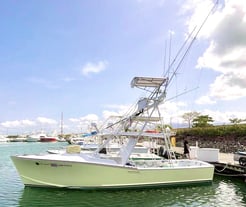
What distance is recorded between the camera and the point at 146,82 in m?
14.4

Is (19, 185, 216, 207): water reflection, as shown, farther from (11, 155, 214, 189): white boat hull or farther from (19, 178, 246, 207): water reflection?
(11, 155, 214, 189): white boat hull

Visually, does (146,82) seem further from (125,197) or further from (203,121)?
(203,121)

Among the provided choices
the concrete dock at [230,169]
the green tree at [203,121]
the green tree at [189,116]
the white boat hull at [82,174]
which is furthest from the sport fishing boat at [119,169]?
the green tree at [189,116]

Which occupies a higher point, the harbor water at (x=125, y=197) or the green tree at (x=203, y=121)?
the green tree at (x=203, y=121)

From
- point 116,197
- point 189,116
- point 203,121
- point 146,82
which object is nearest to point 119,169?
point 116,197

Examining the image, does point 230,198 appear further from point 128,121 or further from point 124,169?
point 128,121

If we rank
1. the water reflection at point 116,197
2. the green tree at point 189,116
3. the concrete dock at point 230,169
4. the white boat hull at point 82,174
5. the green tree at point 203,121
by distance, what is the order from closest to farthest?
the water reflection at point 116,197
the white boat hull at point 82,174
the concrete dock at point 230,169
the green tree at point 203,121
the green tree at point 189,116

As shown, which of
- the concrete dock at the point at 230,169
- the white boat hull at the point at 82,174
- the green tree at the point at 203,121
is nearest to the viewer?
the white boat hull at the point at 82,174

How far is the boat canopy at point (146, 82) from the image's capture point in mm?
14081

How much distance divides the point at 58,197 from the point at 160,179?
4725 mm

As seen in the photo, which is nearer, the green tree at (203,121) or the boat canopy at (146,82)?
the boat canopy at (146,82)

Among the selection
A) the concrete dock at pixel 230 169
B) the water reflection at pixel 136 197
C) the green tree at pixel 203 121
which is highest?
the green tree at pixel 203 121

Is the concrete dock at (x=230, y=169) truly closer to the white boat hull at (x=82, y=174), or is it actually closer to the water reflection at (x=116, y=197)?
the water reflection at (x=116, y=197)

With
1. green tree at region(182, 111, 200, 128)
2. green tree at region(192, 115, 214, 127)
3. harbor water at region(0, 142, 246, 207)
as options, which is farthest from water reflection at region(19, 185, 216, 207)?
green tree at region(182, 111, 200, 128)
